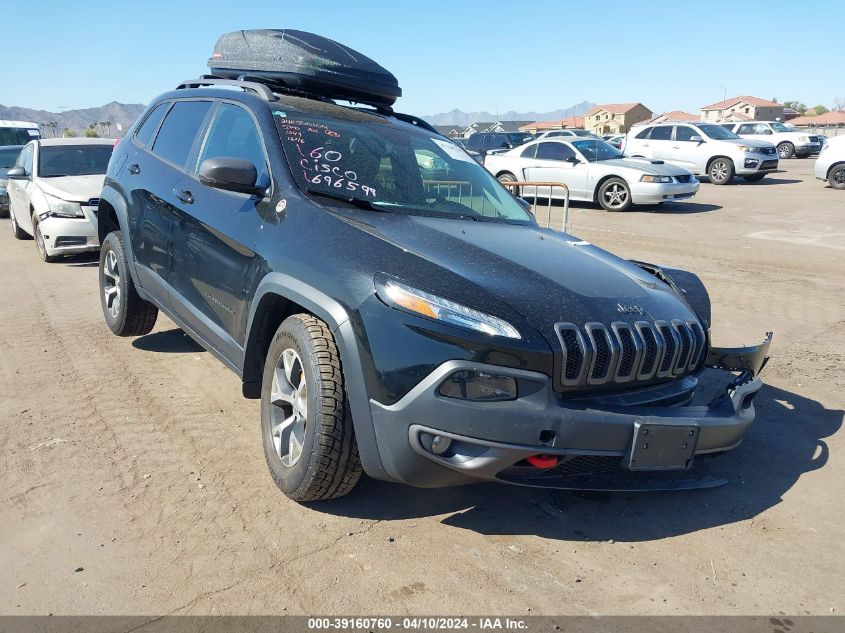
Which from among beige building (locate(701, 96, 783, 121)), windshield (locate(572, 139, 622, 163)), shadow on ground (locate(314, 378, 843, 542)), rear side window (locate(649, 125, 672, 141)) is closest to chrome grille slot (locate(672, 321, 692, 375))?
shadow on ground (locate(314, 378, 843, 542))

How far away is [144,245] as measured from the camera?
16.3 feet

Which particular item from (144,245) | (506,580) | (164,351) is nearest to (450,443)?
(506,580)

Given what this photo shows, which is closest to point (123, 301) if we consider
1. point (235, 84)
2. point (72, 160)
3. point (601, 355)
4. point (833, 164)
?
point (235, 84)

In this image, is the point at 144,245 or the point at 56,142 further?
the point at 56,142

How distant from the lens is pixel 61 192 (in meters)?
9.73

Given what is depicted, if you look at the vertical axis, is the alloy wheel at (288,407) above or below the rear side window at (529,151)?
below

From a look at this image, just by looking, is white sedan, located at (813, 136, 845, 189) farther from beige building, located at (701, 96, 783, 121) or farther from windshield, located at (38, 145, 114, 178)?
beige building, located at (701, 96, 783, 121)

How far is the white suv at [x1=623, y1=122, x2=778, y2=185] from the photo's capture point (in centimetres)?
2078

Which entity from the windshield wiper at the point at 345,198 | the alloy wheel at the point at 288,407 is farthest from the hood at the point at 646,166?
the alloy wheel at the point at 288,407

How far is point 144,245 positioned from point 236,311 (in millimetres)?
1582

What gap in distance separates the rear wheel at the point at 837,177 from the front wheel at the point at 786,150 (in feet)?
45.0

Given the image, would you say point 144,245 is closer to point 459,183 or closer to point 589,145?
point 459,183

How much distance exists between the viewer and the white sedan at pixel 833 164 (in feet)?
62.6

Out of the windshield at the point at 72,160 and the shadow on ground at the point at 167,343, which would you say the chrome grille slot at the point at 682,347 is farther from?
the windshield at the point at 72,160
